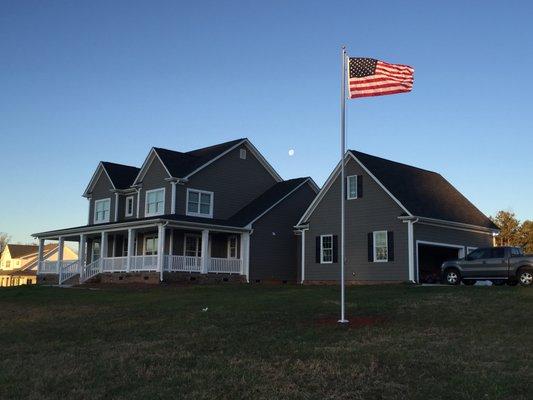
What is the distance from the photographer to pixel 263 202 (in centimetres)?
3653

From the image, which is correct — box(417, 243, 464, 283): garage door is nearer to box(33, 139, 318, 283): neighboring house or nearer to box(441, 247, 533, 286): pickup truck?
box(441, 247, 533, 286): pickup truck

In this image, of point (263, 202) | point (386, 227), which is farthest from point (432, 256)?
point (263, 202)

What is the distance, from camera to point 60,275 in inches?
1411

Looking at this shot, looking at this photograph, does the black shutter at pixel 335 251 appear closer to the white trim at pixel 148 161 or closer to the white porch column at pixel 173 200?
the white porch column at pixel 173 200

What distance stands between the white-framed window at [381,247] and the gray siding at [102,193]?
17836 mm

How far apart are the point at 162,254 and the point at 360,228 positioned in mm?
10033

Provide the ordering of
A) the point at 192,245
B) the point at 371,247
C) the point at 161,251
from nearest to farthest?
the point at 371,247
the point at 161,251
the point at 192,245

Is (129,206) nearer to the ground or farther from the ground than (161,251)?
farther from the ground

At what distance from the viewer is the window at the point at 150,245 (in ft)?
114

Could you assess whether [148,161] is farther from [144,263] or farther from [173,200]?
[144,263]

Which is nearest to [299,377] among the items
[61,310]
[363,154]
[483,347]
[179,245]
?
[483,347]

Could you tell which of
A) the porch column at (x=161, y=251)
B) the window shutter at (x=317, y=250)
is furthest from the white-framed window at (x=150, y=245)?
the window shutter at (x=317, y=250)

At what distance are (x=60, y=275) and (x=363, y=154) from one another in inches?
769

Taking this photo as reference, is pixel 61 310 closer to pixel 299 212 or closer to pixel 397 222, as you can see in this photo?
pixel 397 222
